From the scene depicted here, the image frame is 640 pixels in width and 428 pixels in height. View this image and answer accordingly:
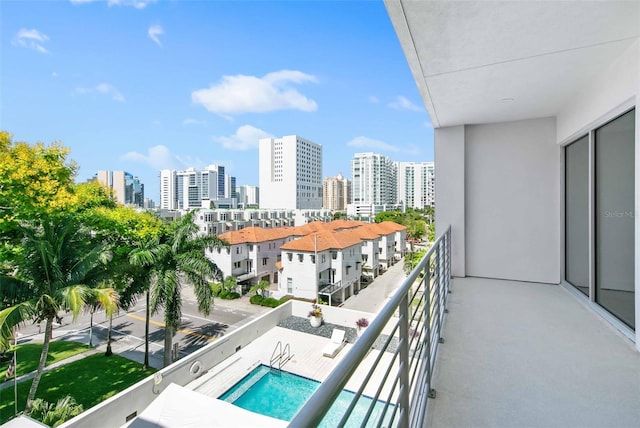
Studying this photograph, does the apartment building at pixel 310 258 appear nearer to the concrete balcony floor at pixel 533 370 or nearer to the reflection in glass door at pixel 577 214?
the reflection in glass door at pixel 577 214

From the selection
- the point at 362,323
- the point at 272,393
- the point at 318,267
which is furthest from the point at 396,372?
the point at 318,267

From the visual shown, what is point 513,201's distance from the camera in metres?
4.31

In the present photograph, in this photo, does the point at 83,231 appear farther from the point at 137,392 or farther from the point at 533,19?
the point at 533,19

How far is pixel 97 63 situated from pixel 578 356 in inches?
2602

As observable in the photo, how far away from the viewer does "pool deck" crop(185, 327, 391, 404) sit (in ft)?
28.7

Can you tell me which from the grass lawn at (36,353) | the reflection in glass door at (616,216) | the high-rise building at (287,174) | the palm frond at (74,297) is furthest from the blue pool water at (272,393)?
the high-rise building at (287,174)

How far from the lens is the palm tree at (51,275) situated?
8578 millimetres

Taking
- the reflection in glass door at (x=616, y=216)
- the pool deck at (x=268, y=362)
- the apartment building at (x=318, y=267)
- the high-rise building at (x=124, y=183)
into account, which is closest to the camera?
the reflection in glass door at (x=616, y=216)

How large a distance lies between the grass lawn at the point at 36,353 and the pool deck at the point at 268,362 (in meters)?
8.86

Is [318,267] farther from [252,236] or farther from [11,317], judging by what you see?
[11,317]

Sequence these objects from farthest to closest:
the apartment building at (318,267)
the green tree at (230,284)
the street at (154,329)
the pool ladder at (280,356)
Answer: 1. the green tree at (230,284)
2. the apartment building at (318,267)
3. the street at (154,329)
4. the pool ladder at (280,356)

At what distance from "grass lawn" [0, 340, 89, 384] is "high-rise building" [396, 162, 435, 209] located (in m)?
38.8

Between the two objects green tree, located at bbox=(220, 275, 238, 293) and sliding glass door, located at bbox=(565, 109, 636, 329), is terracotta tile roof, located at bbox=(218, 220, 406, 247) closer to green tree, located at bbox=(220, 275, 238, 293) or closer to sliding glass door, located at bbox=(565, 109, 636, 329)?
green tree, located at bbox=(220, 275, 238, 293)

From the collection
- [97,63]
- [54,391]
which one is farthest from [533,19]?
[97,63]
